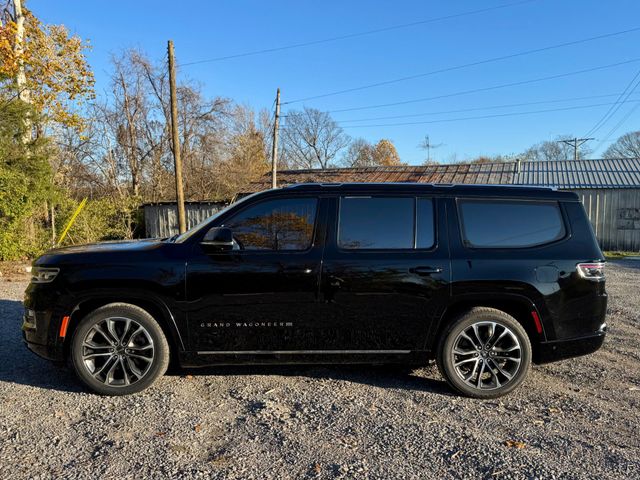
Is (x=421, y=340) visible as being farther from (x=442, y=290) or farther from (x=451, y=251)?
(x=451, y=251)

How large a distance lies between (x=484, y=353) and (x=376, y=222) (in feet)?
4.95

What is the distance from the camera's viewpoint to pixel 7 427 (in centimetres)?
345

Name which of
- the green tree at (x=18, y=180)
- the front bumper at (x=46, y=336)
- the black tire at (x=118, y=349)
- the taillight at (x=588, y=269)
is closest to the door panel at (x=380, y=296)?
the taillight at (x=588, y=269)

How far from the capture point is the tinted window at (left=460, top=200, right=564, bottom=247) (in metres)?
4.21

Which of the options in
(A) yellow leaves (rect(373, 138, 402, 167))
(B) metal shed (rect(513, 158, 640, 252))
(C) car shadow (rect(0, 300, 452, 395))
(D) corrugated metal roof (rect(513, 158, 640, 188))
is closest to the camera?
(C) car shadow (rect(0, 300, 452, 395))

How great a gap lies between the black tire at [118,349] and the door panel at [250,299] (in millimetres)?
357

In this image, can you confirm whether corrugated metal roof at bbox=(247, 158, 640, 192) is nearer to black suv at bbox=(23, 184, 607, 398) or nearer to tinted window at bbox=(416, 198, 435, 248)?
tinted window at bbox=(416, 198, 435, 248)

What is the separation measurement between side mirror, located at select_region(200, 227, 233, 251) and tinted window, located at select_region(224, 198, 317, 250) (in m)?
0.17

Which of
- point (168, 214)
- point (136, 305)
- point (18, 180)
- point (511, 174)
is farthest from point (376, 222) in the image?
point (511, 174)

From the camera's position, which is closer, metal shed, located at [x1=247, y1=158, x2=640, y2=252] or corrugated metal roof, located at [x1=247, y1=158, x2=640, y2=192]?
metal shed, located at [x1=247, y1=158, x2=640, y2=252]

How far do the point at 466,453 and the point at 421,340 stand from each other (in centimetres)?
115

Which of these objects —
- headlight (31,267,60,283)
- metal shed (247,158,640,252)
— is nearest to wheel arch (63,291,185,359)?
headlight (31,267,60,283)

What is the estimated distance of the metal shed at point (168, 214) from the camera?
859 inches

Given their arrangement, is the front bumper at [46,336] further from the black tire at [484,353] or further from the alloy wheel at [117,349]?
the black tire at [484,353]
